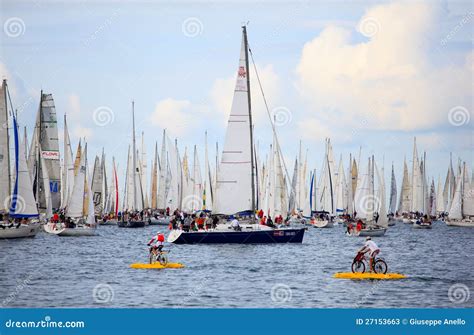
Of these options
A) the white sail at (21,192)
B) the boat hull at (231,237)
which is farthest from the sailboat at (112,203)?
the boat hull at (231,237)

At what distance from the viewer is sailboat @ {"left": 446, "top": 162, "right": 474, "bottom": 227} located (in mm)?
95688

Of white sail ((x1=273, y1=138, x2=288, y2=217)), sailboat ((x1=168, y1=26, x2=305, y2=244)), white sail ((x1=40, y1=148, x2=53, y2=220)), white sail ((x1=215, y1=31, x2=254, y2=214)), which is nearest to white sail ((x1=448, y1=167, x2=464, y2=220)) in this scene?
white sail ((x1=273, y1=138, x2=288, y2=217))

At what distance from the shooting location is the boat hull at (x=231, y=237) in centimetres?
5459

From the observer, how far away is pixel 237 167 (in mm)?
56594

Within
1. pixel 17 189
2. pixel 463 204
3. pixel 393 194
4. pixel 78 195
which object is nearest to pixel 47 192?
pixel 78 195

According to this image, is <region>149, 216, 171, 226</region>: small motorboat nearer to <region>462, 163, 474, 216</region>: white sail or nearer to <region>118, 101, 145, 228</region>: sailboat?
<region>118, 101, 145, 228</region>: sailboat

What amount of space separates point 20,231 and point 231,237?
1785 centimetres

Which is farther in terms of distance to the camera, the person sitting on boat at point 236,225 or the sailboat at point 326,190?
the sailboat at point 326,190

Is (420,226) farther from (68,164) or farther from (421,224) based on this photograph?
(68,164)

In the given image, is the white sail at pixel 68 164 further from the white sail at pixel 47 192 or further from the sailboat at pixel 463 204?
the sailboat at pixel 463 204

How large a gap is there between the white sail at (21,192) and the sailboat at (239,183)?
35.6ft

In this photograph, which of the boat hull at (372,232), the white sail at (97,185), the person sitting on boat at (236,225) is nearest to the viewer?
the person sitting on boat at (236,225)

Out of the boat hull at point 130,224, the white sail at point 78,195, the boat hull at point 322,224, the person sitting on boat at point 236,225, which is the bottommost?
the boat hull at point 322,224
